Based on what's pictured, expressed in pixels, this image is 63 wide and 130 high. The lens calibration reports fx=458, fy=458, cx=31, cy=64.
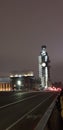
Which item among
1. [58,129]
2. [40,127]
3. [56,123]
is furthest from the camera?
[56,123]

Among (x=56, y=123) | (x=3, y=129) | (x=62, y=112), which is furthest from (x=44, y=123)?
(x=3, y=129)

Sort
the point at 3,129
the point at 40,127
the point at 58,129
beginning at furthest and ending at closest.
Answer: the point at 3,129 → the point at 58,129 → the point at 40,127

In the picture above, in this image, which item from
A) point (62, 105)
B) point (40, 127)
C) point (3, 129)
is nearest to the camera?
point (40, 127)

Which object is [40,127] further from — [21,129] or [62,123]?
[21,129]

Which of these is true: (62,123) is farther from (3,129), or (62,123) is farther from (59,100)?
(3,129)

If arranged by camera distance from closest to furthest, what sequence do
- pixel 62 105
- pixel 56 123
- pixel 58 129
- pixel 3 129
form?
pixel 62 105 < pixel 58 129 < pixel 56 123 < pixel 3 129

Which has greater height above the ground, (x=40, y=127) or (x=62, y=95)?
(x=62, y=95)

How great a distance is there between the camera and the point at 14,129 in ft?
77.2

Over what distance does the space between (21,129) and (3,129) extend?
1.05 meters

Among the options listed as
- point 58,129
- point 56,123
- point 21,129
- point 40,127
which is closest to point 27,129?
point 21,129

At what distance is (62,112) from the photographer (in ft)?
55.6

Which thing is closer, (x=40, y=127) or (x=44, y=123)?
(x=40, y=127)

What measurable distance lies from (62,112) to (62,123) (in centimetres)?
139

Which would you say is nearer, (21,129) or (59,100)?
(59,100)
